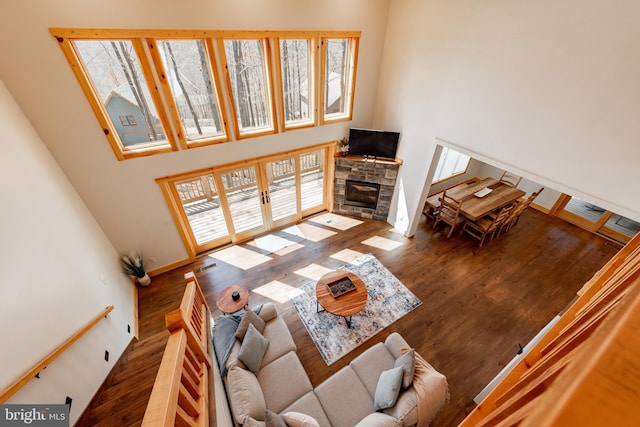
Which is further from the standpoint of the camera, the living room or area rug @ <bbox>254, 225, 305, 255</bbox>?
area rug @ <bbox>254, 225, 305, 255</bbox>

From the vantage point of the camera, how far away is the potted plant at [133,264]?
4.32 m

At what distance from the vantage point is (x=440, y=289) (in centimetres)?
473

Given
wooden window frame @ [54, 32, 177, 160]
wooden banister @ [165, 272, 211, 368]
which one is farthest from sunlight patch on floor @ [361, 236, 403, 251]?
wooden window frame @ [54, 32, 177, 160]

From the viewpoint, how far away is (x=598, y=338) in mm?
352

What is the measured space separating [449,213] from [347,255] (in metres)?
2.48

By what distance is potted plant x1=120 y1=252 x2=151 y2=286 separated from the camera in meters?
4.32

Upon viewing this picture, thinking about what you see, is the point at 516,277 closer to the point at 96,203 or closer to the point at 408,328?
the point at 408,328

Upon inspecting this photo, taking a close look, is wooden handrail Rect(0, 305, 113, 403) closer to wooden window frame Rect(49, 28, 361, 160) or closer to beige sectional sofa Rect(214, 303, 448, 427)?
beige sectional sofa Rect(214, 303, 448, 427)

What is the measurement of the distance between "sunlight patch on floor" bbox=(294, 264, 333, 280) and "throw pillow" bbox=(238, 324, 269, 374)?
180 centimetres

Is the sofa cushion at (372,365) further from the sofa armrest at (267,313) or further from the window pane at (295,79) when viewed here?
the window pane at (295,79)

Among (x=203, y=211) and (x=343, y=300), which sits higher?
(x=203, y=211)

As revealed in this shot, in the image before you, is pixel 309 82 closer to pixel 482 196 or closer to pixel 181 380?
pixel 482 196

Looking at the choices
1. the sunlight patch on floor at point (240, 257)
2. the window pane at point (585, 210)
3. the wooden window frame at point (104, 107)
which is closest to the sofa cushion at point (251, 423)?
the sunlight patch on floor at point (240, 257)

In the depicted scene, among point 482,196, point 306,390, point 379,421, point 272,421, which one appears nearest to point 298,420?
point 272,421
